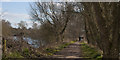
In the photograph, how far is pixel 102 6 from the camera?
11.2m

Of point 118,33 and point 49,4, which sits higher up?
point 49,4

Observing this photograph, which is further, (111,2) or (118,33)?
(111,2)

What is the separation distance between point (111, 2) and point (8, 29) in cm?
928

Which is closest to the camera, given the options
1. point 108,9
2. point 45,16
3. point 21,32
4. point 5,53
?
point 5,53

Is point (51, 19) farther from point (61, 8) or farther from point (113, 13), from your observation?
point (113, 13)

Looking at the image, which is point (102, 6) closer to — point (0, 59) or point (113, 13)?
point (113, 13)

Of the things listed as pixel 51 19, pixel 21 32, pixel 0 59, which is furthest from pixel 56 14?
pixel 0 59

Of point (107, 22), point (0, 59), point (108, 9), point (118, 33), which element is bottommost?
point (0, 59)

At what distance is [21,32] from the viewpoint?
1545cm

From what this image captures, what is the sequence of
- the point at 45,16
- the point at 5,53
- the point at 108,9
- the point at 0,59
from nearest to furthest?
1. the point at 0,59
2. the point at 5,53
3. the point at 108,9
4. the point at 45,16

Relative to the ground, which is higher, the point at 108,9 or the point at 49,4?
the point at 49,4

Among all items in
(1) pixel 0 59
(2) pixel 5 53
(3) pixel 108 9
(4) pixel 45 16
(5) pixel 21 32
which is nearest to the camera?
(1) pixel 0 59

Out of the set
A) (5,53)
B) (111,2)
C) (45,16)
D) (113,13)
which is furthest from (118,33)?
(45,16)

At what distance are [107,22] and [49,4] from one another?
18246 mm
